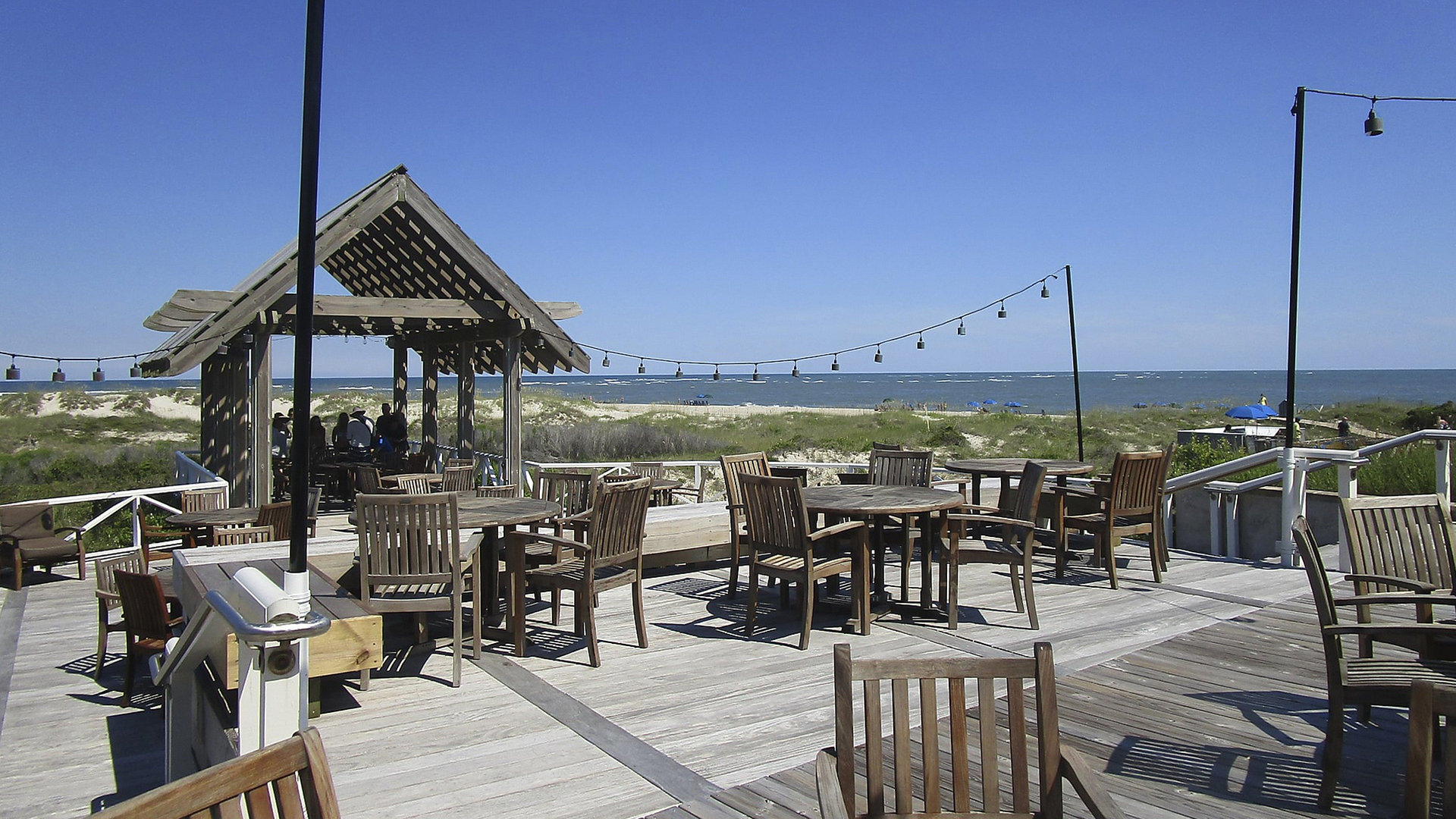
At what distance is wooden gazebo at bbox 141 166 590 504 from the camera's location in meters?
8.33

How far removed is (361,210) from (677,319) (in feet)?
133

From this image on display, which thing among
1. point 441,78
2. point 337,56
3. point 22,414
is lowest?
point 22,414

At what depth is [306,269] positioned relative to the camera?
265cm

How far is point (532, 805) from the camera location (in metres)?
3.10

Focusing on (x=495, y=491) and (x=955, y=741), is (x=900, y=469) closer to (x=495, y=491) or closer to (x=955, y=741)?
(x=495, y=491)

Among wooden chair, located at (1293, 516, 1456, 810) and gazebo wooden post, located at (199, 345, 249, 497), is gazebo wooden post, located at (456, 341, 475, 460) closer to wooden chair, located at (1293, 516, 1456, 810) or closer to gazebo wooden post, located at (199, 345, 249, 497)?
gazebo wooden post, located at (199, 345, 249, 497)

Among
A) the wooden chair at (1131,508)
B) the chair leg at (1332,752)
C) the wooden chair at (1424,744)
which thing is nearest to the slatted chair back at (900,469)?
the wooden chair at (1131,508)

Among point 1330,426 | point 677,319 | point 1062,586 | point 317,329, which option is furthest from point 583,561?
point 677,319

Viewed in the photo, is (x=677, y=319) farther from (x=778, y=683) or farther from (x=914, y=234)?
(x=778, y=683)

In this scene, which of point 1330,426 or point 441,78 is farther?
point 1330,426

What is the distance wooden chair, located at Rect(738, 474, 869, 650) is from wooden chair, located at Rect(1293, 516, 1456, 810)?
2508 mm

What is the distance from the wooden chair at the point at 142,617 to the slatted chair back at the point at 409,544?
859 millimetres

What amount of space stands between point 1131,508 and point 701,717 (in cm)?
416

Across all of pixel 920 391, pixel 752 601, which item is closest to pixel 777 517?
pixel 752 601
